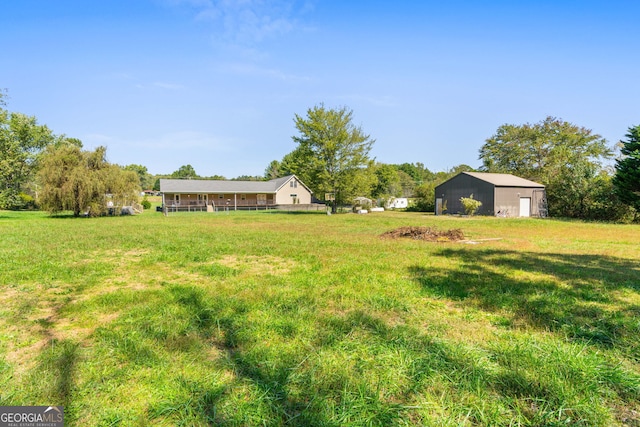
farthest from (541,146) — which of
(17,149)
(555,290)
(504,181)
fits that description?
(17,149)

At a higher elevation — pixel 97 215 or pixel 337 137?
pixel 337 137

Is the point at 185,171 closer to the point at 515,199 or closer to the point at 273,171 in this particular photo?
the point at 273,171

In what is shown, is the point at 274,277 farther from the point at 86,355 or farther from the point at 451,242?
the point at 451,242

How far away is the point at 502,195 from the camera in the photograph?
2378 centimetres

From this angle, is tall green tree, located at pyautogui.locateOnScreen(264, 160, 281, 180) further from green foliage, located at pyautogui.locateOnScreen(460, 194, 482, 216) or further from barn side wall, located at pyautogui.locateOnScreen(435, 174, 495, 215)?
green foliage, located at pyautogui.locateOnScreen(460, 194, 482, 216)

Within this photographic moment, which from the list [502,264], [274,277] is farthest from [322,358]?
[502,264]

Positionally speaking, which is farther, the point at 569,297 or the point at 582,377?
the point at 569,297

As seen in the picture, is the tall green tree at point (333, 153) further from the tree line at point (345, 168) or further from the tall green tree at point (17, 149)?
the tall green tree at point (17, 149)

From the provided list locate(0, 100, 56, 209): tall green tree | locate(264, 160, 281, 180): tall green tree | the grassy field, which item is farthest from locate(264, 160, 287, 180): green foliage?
the grassy field

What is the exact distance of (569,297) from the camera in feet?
13.5

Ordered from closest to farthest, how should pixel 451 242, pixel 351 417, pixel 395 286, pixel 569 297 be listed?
pixel 351 417
pixel 569 297
pixel 395 286
pixel 451 242

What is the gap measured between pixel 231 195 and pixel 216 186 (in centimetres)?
245

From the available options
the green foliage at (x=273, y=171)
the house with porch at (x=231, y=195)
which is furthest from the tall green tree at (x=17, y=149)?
the green foliage at (x=273, y=171)

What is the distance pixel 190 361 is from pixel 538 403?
264 cm
